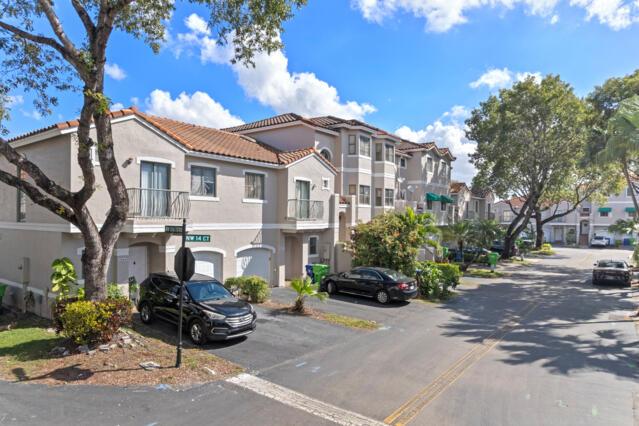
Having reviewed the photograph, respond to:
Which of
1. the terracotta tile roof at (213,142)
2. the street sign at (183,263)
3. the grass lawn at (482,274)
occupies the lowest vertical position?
the grass lawn at (482,274)

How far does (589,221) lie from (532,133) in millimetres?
42376

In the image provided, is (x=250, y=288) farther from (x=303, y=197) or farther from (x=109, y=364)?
(x=109, y=364)

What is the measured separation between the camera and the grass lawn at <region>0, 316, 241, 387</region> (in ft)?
27.5

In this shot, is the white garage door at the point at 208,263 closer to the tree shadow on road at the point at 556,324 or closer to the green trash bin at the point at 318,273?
the green trash bin at the point at 318,273

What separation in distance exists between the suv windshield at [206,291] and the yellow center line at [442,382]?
656 centimetres

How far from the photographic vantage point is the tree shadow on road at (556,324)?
1072 cm

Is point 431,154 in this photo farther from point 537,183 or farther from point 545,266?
point 545,266

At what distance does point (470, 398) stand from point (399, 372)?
6.16 feet

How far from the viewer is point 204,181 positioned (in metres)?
16.9

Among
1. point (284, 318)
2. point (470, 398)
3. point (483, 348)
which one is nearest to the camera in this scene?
point (470, 398)

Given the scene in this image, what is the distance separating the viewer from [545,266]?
115 feet

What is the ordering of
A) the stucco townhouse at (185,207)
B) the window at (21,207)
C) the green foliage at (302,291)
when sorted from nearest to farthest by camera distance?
the stucco townhouse at (185,207), the green foliage at (302,291), the window at (21,207)

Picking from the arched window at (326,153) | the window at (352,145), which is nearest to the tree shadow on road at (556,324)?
the window at (352,145)

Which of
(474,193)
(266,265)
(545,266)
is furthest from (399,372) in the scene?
(474,193)
